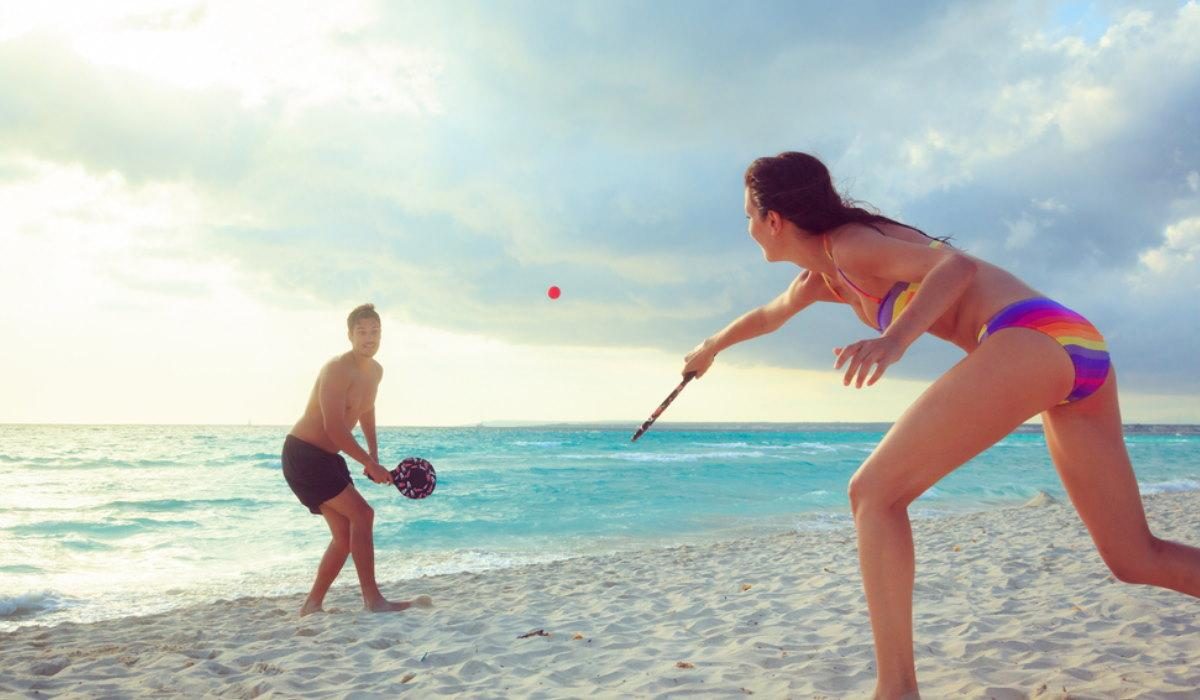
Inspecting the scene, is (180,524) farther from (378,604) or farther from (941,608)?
(941,608)

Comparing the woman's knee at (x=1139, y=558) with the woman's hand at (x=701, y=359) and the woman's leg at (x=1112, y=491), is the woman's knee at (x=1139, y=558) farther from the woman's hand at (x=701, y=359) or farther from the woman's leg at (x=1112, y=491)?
the woman's hand at (x=701, y=359)

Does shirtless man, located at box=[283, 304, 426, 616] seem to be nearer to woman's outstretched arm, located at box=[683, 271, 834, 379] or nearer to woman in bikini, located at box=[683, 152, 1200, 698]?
woman's outstretched arm, located at box=[683, 271, 834, 379]

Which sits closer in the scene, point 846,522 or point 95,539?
point 95,539

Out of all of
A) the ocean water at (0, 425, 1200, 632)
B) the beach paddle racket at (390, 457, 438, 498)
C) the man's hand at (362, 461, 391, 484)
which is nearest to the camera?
the man's hand at (362, 461, 391, 484)

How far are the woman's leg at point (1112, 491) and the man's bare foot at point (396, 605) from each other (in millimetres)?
4140

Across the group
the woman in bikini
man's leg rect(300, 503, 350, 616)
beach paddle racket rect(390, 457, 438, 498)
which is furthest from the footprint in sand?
the woman in bikini

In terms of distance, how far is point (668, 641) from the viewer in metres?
4.07

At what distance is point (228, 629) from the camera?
5.14m

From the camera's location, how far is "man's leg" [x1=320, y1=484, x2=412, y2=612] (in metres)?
5.12

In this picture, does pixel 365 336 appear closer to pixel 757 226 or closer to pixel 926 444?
pixel 757 226

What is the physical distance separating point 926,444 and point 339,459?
3.99 m

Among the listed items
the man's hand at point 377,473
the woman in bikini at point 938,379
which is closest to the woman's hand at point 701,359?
the woman in bikini at point 938,379

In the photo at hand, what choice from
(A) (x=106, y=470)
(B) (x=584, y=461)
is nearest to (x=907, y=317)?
(A) (x=106, y=470)

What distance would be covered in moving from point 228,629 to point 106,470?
20414 mm
